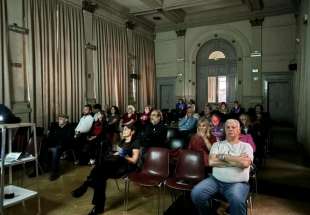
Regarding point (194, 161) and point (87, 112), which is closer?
point (194, 161)

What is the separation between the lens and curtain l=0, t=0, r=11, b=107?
6.05 metres

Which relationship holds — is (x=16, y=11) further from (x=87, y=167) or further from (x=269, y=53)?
(x=269, y=53)

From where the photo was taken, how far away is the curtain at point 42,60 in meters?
6.82

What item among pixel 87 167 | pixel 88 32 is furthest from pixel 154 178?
pixel 88 32

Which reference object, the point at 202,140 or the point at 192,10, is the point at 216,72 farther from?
the point at 202,140

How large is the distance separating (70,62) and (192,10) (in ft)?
20.8

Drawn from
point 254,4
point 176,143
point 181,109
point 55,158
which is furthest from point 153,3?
point 55,158

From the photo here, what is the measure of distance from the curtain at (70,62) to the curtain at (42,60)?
0.21 m

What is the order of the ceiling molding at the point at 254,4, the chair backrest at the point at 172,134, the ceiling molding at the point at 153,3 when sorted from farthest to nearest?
the ceiling molding at the point at 254,4 → the ceiling molding at the point at 153,3 → the chair backrest at the point at 172,134

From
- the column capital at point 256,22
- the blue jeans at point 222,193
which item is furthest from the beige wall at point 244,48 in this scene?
the blue jeans at point 222,193

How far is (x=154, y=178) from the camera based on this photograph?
11.6 feet

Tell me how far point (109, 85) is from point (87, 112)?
3.32 m

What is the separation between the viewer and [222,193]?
9.49ft

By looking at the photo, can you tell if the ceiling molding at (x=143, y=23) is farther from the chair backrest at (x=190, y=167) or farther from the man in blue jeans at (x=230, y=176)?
the man in blue jeans at (x=230, y=176)
